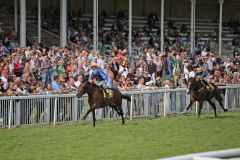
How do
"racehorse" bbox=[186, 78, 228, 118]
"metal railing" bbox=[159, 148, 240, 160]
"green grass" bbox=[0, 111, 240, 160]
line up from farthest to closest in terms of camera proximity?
"racehorse" bbox=[186, 78, 228, 118]
"green grass" bbox=[0, 111, 240, 160]
"metal railing" bbox=[159, 148, 240, 160]

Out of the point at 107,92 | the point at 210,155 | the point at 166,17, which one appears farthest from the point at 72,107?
the point at 166,17

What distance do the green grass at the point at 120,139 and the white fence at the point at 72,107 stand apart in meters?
0.33

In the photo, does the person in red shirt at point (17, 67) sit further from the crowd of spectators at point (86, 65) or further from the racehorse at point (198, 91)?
the racehorse at point (198, 91)

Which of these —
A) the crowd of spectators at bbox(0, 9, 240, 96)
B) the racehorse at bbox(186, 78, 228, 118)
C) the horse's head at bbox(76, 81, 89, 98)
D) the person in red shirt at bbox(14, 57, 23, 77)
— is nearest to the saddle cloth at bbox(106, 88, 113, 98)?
the horse's head at bbox(76, 81, 89, 98)

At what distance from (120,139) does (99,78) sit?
384 cm

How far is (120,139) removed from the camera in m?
13.7

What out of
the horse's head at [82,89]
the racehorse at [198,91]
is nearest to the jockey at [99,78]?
the horse's head at [82,89]

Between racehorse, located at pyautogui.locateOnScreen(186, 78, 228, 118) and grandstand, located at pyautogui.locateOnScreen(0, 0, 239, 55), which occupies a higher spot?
grandstand, located at pyautogui.locateOnScreen(0, 0, 239, 55)

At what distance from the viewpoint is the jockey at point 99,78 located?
55.5ft

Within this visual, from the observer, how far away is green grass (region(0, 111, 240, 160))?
11594mm

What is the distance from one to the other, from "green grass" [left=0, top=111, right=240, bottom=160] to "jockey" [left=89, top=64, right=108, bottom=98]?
38.4 inches

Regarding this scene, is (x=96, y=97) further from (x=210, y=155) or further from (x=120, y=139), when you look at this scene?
(x=210, y=155)

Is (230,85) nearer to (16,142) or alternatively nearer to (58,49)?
(58,49)

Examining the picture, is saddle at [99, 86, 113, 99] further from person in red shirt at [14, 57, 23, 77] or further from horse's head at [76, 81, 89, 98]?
person in red shirt at [14, 57, 23, 77]
